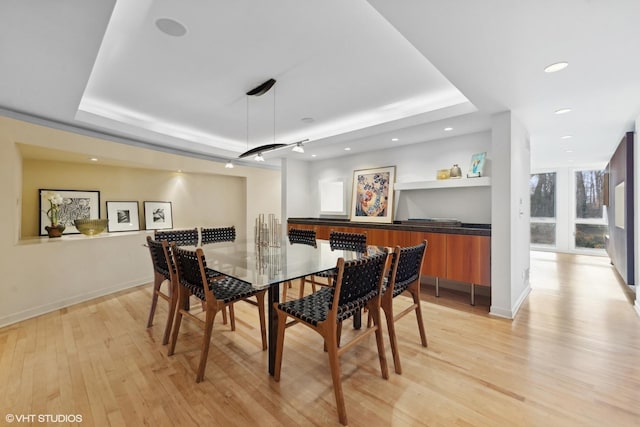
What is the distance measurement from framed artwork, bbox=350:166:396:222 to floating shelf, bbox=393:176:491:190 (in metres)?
0.34

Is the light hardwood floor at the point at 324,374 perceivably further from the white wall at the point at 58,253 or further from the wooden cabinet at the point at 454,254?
the wooden cabinet at the point at 454,254

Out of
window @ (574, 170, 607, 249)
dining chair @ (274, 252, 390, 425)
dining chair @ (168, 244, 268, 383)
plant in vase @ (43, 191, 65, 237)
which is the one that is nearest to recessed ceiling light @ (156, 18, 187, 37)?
dining chair @ (168, 244, 268, 383)

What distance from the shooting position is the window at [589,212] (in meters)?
→ 6.94

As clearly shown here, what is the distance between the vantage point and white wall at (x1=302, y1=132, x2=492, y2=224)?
405cm

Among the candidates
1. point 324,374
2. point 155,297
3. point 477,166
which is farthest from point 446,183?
point 155,297

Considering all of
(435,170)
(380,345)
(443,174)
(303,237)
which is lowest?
(380,345)

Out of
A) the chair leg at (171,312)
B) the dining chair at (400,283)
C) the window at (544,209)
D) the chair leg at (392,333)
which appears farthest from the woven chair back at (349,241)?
the window at (544,209)

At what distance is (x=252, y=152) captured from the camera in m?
3.19

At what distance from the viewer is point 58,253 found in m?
3.46

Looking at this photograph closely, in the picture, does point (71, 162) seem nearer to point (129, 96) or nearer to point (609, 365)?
point (129, 96)

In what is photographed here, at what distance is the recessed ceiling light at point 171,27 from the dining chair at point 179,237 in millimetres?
2341

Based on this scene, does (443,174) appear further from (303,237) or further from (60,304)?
(60,304)

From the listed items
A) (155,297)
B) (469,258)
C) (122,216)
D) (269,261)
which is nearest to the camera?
(269,261)

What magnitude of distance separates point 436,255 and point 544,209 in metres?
6.04
